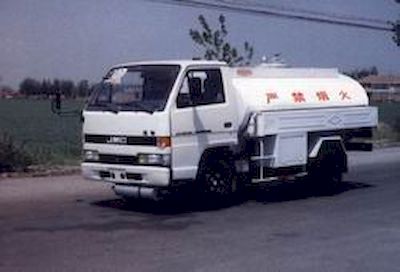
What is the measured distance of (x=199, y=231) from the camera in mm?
10992

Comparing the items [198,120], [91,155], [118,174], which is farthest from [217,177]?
[91,155]

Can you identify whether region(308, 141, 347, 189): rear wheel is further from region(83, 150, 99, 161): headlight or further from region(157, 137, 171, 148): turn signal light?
region(83, 150, 99, 161): headlight

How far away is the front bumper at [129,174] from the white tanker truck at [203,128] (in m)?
0.02

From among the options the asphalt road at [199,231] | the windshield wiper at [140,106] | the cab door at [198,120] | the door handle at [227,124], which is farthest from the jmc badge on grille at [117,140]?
the door handle at [227,124]

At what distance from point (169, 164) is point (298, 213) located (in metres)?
2.42

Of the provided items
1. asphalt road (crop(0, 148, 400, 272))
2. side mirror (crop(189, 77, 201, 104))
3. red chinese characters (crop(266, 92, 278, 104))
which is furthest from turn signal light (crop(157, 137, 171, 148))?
red chinese characters (crop(266, 92, 278, 104))

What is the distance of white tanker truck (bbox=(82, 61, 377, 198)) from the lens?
12.2 meters

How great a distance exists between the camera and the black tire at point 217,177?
1302 centimetres

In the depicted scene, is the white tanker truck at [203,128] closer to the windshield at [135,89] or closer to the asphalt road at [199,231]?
the windshield at [135,89]

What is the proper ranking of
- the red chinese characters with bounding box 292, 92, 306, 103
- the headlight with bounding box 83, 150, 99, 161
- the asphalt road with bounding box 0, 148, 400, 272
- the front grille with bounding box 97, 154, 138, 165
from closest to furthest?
the asphalt road with bounding box 0, 148, 400, 272 → the front grille with bounding box 97, 154, 138, 165 → the headlight with bounding box 83, 150, 99, 161 → the red chinese characters with bounding box 292, 92, 306, 103

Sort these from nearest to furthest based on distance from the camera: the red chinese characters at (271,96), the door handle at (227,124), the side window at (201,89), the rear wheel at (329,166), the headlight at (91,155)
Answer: the side window at (201,89) < the headlight at (91,155) < the door handle at (227,124) < the red chinese characters at (271,96) < the rear wheel at (329,166)

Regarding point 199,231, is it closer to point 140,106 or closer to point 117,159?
point 117,159

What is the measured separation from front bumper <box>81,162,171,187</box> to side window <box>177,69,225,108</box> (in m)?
1.16

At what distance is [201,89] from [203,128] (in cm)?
68
